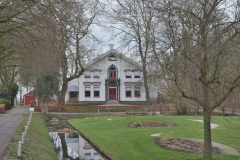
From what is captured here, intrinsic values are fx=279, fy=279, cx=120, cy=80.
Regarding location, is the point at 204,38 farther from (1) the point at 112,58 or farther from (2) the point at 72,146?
(1) the point at 112,58

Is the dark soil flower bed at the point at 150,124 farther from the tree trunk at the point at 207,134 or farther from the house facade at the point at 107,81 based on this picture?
the house facade at the point at 107,81

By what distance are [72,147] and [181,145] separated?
6.95m

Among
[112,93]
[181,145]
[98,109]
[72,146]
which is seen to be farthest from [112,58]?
[181,145]

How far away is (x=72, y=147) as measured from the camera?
16656 mm

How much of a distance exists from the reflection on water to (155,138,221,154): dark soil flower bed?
123 inches

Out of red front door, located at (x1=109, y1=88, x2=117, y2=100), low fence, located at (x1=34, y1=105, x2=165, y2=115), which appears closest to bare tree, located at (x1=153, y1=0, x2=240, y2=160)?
low fence, located at (x1=34, y1=105, x2=165, y2=115)

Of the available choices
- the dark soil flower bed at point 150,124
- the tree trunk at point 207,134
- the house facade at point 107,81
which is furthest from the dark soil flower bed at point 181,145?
the house facade at point 107,81

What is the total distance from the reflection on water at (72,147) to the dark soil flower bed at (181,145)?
3118 mm

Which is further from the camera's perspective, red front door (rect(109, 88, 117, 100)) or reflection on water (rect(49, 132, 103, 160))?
red front door (rect(109, 88, 117, 100))

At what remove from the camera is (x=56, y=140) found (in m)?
19.1

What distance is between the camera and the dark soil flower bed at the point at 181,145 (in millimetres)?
11874

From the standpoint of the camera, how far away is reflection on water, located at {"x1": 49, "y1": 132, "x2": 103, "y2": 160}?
14.3 meters

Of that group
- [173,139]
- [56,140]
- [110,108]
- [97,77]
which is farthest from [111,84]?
[173,139]

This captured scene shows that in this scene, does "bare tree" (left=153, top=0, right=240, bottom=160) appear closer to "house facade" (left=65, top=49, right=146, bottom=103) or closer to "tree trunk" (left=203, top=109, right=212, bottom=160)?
"tree trunk" (left=203, top=109, right=212, bottom=160)
